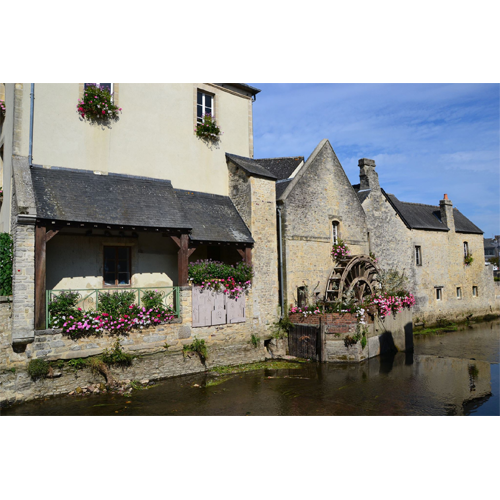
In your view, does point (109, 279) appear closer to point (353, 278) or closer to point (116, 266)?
point (116, 266)

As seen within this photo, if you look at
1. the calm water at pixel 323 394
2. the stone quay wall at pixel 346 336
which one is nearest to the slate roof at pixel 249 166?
the stone quay wall at pixel 346 336

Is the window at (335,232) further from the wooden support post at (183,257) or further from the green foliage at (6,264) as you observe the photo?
the green foliage at (6,264)

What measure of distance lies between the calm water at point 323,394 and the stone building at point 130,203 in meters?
1.17

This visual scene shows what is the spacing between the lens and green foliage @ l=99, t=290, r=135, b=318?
8.39 m

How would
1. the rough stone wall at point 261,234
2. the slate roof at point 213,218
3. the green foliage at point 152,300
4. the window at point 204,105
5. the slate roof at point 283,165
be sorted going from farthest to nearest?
the slate roof at point 283,165 < the window at point 204,105 < the rough stone wall at point 261,234 < the slate roof at point 213,218 < the green foliage at point 152,300

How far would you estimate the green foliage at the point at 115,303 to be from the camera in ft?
27.5

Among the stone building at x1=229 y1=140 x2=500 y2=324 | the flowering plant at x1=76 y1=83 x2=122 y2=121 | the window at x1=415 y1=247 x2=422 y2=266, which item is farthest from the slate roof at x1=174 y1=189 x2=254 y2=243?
the window at x1=415 y1=247 x2=422 y2=266

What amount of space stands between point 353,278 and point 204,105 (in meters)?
7.18

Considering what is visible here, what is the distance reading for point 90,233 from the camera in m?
9.23

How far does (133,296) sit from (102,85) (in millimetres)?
5134

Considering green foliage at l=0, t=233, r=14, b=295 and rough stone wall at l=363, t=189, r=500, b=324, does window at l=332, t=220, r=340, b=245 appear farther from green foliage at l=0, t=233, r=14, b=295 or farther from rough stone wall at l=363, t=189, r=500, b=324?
green foliage at l=0, t=233, r=14, b=295
